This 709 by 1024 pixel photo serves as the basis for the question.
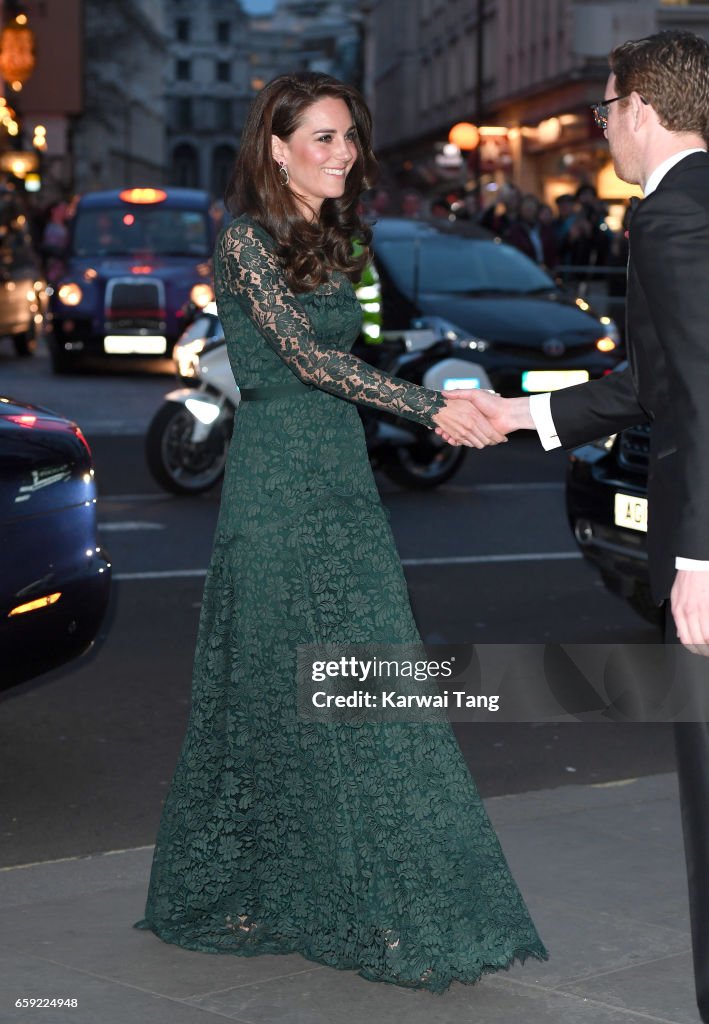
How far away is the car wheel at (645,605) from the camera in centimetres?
777

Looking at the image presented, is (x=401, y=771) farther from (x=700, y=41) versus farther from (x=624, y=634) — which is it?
(x=624, y=634)

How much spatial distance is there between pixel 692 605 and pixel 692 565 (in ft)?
0.23

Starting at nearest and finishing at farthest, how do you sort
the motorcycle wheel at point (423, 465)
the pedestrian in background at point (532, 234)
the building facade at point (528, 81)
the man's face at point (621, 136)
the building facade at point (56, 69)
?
the man's face at point (621, 136), the motorcycle wheel at point (423, 465), the pedestrian in background at point (532, 234), the building facade at point (528, 81), the building facade at point (56, 69)

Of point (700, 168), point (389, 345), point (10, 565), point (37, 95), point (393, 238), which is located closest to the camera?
point (700, 168)

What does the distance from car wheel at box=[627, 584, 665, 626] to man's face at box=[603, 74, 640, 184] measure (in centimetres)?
425

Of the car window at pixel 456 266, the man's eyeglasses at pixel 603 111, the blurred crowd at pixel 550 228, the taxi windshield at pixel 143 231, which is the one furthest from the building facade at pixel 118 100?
the man's eyeglasses at pixel 603 111

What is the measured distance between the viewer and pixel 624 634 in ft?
27.7

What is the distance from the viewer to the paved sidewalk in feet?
12.9

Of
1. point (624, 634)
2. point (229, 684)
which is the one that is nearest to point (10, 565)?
point (229, 684)

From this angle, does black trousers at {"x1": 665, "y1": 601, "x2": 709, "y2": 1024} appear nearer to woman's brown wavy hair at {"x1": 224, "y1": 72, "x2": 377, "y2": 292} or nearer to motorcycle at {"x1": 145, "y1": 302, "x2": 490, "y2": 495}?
woman's brown wavy hair at {"x1": 224, "y1": 72, "x2": 377, "y2": 292}

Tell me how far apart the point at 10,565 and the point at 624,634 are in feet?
11.8

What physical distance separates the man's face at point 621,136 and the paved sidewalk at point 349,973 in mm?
1639

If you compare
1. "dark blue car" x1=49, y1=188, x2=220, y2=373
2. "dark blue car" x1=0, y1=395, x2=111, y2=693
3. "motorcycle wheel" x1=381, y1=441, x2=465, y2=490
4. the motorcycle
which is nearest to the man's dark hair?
"dark blue car" x1=0, y1=395, x2=111, y2=693

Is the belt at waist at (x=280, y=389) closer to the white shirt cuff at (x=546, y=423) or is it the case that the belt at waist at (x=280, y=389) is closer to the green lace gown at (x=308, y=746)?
the green lace gown at (x=308, y=746)
